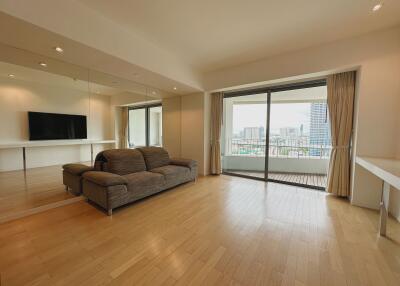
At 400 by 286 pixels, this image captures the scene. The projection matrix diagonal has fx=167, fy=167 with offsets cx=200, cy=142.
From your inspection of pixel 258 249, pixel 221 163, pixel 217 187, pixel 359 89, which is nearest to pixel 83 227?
pixel 258 249

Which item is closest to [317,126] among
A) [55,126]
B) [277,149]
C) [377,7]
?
[277,149]

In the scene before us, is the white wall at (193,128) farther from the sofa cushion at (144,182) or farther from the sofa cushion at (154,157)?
the sofa cushion at (144,182)

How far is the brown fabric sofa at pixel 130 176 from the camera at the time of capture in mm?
2545

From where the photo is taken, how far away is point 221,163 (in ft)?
16.3

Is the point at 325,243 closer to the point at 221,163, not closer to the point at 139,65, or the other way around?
the point at 221,163

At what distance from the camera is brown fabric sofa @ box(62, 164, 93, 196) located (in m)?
2.90

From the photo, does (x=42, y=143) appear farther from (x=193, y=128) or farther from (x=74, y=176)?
(x=193, y=128)

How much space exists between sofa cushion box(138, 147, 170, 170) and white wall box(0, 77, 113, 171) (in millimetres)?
866

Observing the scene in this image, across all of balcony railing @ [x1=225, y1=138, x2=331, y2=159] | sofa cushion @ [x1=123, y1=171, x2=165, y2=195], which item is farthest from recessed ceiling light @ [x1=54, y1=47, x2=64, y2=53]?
balcony railing @ [x1=225, y1=138, x2=331, y2=159]

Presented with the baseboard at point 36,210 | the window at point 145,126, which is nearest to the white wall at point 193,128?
the window at point 145,126

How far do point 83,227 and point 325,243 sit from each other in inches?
117

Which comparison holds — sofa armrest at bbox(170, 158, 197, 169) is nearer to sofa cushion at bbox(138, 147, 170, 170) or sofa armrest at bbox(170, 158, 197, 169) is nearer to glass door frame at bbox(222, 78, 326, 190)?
sofa cushion at bbox(138, 147, 170, 170)

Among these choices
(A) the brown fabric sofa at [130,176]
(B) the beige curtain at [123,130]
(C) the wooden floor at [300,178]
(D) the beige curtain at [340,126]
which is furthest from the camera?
(C) the wooden floor at [300,178]

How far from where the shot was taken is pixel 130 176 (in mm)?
3020
